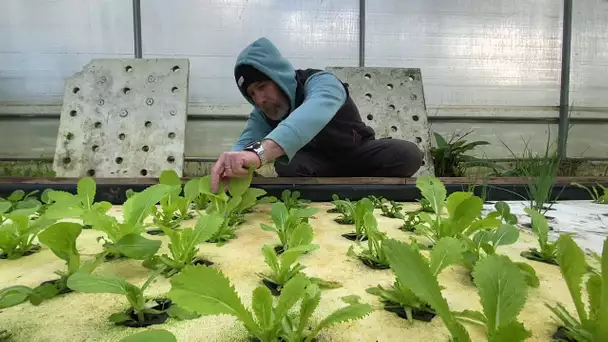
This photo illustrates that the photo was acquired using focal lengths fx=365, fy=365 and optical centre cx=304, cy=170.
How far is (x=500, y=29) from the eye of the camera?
9.58ft

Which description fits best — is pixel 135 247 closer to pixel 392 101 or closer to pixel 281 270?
pixel 281 270

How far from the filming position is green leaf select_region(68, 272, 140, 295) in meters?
0.36

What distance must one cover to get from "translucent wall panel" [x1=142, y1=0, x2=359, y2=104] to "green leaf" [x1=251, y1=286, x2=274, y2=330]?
258 cm

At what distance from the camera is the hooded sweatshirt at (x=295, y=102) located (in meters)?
1.06

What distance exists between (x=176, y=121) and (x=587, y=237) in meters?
2.22

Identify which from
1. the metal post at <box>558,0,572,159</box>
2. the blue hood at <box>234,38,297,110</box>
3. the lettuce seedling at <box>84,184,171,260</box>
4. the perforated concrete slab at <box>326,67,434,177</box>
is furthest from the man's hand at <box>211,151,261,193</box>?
the metal post at <box>558,0,572,159</box>

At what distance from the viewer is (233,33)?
2740 millimetres

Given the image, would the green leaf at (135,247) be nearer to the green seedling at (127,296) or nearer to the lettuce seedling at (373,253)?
the green seedling at (127,296)

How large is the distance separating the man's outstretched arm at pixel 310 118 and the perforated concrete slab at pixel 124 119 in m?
1.28

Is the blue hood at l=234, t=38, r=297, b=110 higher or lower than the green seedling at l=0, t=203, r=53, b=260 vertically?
higher

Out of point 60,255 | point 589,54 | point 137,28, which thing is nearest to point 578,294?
point 60,255

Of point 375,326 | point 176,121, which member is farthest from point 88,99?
point 375,326

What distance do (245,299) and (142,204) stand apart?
0.87ft

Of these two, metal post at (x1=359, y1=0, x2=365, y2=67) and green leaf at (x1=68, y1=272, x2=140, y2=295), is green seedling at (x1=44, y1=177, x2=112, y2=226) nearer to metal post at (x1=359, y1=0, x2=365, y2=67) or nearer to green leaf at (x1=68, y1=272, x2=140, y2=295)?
green leaf at (x1=68, y1=272, x2=140, y2=295)
